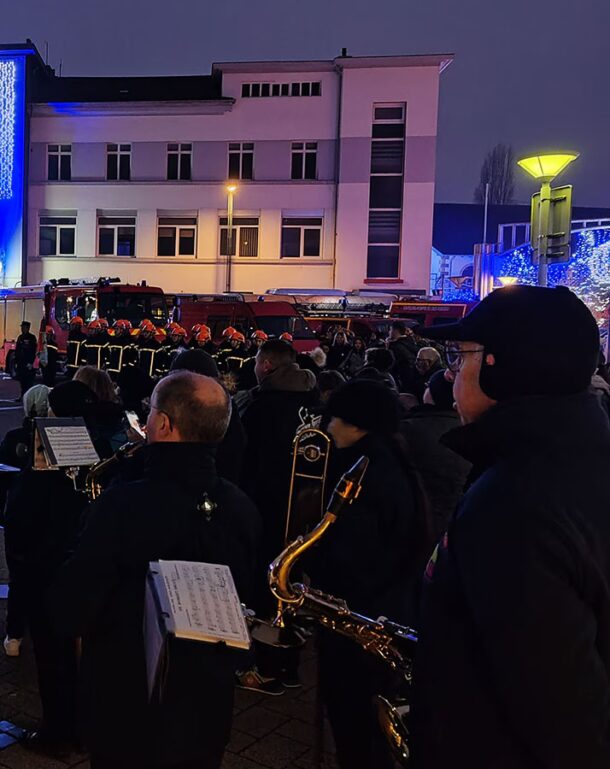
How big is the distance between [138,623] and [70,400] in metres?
1.91

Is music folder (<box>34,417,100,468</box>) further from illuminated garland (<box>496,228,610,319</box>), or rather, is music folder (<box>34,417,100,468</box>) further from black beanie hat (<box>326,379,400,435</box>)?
illuminated garland (<box>496,228,610,319</box>)

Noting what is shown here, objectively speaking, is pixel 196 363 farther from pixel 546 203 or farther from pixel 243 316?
pixel 243 316

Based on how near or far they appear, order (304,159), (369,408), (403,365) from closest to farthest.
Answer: (369,408) < (403,365) < (304,159)

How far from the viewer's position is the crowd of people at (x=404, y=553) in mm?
1455

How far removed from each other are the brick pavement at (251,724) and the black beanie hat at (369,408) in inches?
62.0

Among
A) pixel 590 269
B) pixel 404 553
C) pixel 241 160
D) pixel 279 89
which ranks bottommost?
pixel 404 553

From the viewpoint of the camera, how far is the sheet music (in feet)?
10.8

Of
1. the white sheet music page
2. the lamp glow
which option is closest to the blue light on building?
the lamp glow

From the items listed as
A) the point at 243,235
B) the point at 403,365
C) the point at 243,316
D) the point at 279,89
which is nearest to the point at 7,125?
the point at 243,235

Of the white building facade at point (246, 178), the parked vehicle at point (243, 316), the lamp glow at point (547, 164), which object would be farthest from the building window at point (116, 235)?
the lamp glow at point (547, 164)

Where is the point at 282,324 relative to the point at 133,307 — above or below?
below

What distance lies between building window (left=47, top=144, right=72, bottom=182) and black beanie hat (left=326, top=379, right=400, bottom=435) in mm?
32974

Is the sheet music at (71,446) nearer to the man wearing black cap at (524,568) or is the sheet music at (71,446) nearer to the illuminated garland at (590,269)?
the man wearing black cap at (524,568)

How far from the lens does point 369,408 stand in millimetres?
3270
